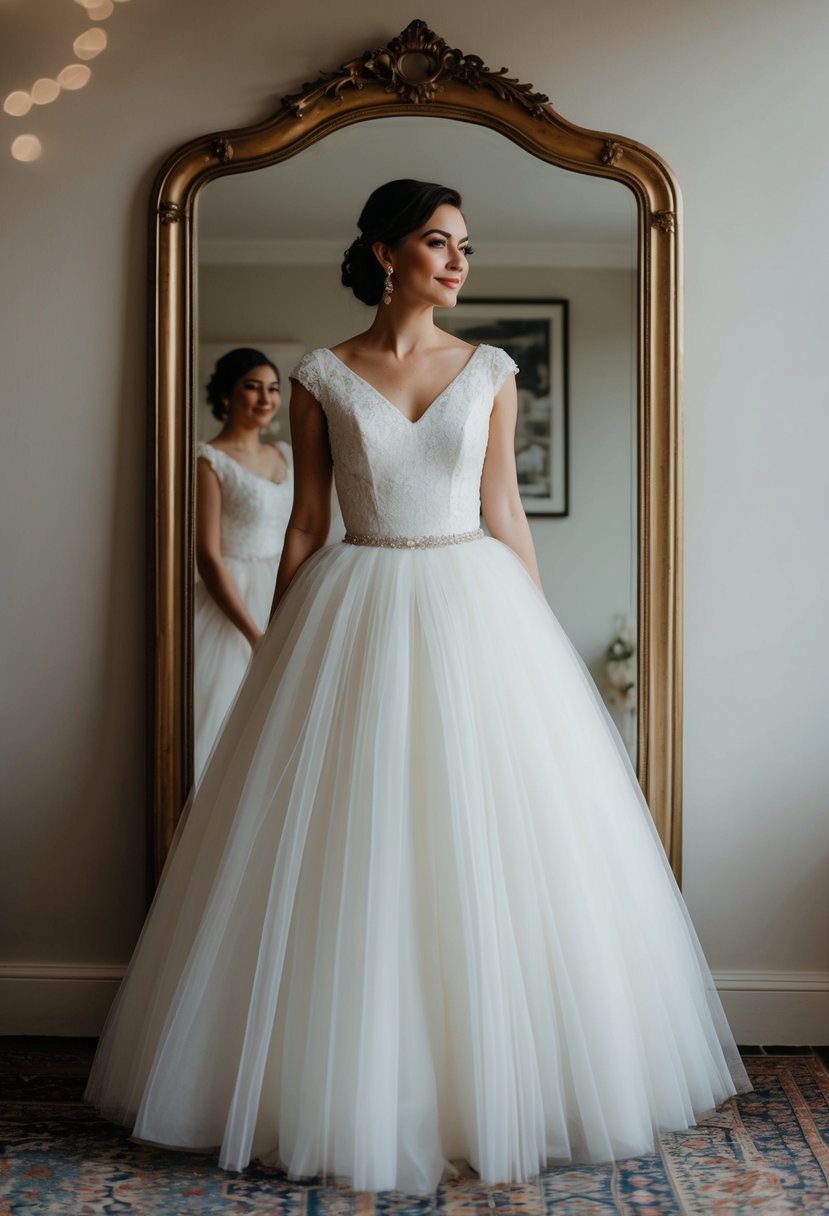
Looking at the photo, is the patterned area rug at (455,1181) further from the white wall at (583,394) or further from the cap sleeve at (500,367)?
the cap sleeve at (500,367)

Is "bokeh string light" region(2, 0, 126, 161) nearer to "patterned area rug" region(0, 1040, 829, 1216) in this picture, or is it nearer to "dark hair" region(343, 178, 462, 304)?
"dark hair" region(343, 178, 462, 304)

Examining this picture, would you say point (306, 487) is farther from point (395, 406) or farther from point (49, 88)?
point (49, 88)

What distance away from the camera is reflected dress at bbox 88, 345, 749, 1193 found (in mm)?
1906

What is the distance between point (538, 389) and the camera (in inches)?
102

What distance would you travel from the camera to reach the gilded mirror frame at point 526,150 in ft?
8.34

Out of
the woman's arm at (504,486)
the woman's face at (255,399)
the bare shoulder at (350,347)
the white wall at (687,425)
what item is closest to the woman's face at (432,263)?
the bare shoulder at (350,347)

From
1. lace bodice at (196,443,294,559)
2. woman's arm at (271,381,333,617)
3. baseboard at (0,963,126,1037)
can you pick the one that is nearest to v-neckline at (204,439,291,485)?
lace bodice at (196,443,294,559)

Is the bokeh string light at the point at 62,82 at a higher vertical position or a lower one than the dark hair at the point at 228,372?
higher

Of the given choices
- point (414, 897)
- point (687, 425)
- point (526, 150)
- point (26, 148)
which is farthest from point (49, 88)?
point (414, 897)

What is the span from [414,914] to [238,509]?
105cm

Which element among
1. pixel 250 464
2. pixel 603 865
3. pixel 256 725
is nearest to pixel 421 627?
pixel 256 725

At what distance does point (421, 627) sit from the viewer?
2.13 meters

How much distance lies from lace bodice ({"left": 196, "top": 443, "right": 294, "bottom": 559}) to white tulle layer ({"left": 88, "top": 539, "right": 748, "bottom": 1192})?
0.41m

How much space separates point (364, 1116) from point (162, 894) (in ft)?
2.06
